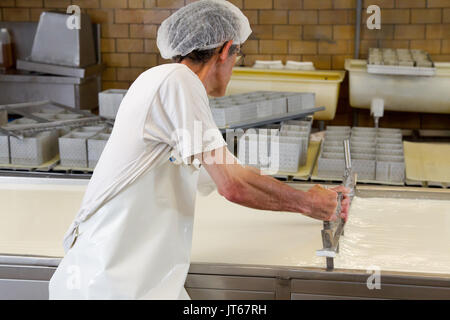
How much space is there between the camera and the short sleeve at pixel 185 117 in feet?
4.45

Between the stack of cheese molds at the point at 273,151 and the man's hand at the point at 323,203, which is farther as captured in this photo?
the stack of cheese molds at the point at 273,151

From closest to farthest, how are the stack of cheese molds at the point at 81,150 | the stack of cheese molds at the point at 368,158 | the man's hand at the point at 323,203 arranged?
1. the man's hand at the point at 323,203
2. the stack of cheese molds at the point at 368,158
3. the stack of cheese molds at the point at 81,150

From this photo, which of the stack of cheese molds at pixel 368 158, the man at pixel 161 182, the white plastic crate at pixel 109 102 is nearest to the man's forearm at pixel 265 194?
the man at pixel 161 182

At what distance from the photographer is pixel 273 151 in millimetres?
2717

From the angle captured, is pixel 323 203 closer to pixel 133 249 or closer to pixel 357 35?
pixel 133 249

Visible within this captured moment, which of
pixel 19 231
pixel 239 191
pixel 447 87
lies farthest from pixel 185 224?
pixel 447 87

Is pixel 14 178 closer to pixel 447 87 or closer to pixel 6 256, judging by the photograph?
pixel 6 256

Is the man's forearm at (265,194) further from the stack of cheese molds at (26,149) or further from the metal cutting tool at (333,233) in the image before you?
the stack of cheese molds at (26,149)

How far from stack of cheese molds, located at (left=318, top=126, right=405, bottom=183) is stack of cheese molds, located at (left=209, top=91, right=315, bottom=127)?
Answer: 1.01ft

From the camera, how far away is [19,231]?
6.16ft

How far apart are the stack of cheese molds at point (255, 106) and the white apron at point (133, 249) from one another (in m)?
1.47

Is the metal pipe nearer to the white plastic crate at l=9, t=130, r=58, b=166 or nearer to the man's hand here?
the white plastic crate at l=9, t=130, r=58, b=166

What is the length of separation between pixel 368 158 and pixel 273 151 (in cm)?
43

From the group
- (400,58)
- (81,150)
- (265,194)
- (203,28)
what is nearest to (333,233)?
(265,194)
